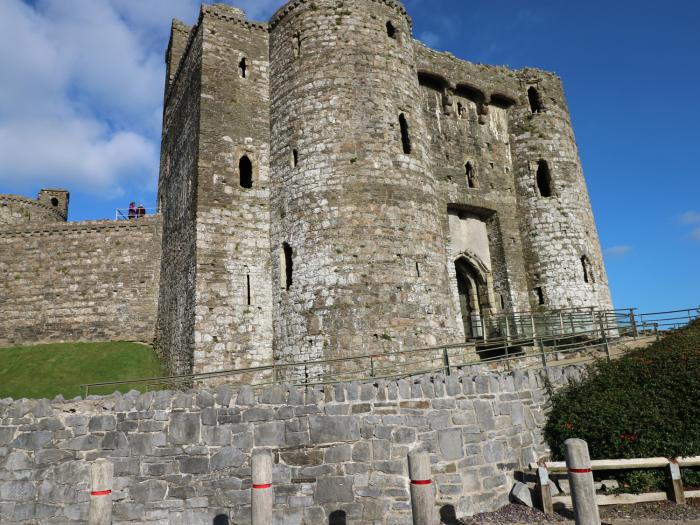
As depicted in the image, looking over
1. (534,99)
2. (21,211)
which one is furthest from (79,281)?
(534,99)

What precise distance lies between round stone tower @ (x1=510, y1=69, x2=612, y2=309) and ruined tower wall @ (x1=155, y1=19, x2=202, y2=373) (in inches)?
525

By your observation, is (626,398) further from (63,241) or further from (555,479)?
(63,241)

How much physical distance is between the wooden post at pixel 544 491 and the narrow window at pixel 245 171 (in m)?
12.4

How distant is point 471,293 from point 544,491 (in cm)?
1268

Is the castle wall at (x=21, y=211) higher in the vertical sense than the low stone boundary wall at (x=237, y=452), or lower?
higher

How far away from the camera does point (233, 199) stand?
1717 cm

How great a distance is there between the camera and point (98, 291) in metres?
20.8

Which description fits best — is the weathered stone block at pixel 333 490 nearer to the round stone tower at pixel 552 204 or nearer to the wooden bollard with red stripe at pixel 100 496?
the wooden bollard with red stripe at pixel 100 496

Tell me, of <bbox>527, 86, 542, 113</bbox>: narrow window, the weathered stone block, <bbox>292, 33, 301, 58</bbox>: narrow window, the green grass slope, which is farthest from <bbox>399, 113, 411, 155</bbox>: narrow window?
the green grass slope

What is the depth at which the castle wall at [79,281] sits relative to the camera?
2039cm

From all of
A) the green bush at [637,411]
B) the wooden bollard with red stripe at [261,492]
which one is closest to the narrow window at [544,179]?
the green bush at [637,411]

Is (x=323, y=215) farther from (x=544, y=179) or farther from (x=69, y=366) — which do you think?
(x=544, y=179)

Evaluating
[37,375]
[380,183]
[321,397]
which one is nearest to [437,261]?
[380,183]

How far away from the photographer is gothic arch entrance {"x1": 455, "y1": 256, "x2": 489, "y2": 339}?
21284mm
